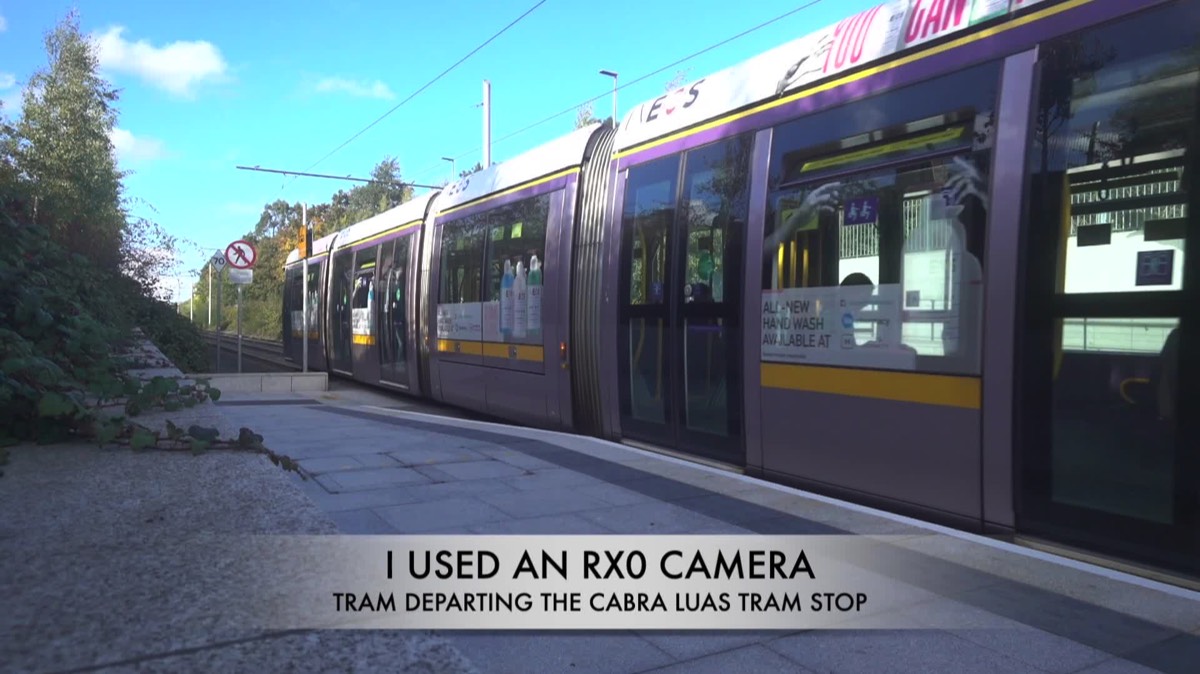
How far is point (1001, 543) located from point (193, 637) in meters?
4.21

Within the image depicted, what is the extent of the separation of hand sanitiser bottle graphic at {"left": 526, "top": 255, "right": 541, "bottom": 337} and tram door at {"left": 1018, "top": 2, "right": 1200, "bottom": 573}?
20.4 ft

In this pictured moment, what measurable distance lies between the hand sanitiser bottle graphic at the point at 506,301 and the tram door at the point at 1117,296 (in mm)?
7026

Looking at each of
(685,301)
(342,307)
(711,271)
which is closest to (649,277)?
(685,301)

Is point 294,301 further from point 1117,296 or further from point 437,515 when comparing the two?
point 1117,296

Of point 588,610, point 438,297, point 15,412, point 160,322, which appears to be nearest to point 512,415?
point 438,297

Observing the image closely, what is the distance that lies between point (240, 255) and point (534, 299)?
10471 millimetres

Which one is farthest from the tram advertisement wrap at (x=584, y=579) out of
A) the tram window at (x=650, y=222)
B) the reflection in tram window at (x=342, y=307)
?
the reflection in tram window at (x=342, y=307)

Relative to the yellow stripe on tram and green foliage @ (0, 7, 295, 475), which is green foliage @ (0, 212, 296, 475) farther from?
the yellow stripe on tram

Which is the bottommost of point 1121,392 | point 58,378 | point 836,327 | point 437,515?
point 437,515

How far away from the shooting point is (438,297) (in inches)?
503

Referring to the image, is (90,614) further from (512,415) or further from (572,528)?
(512,415)

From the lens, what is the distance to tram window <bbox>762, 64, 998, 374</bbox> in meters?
4.79

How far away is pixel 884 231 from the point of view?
5312 millimetres

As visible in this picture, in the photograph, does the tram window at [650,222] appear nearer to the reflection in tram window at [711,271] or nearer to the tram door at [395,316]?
the reflection in tram window at [711,271]
